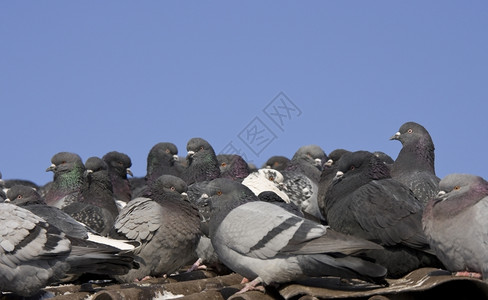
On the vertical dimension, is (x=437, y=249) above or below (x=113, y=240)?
above

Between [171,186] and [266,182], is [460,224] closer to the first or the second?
[171,186]

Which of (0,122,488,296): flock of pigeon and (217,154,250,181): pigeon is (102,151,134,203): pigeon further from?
(0,122,488,296): flock of pigeon

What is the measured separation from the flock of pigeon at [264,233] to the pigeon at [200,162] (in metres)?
2.29

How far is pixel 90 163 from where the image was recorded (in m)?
12.9

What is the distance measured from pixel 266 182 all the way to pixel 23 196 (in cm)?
355

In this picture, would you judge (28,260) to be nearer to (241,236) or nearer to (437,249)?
(241,236)

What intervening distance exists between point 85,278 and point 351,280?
305cm

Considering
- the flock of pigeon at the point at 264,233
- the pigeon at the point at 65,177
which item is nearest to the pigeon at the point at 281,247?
the flock of pigeon at the point at 264,233

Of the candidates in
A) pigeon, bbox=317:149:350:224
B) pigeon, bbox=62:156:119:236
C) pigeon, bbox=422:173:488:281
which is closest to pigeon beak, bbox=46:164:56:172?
pigeon, bbox=62:156:119:236

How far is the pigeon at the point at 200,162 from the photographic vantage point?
13773 millimetres

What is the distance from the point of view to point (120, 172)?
15.2 m

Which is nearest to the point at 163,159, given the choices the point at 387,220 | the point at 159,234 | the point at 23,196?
the point at 23,196

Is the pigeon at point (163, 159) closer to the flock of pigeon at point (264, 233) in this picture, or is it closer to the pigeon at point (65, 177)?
the pigeon at point (65, 177)

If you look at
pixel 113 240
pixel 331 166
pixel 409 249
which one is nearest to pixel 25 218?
pixel 113 240
